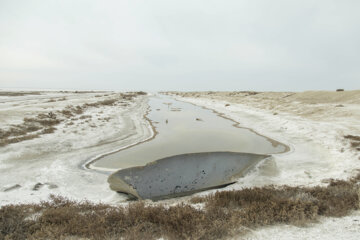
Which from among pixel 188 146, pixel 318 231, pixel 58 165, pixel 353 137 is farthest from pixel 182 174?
pixel 353 137

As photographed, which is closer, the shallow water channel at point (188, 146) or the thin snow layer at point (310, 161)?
the thin snow layer at point (310, 161)

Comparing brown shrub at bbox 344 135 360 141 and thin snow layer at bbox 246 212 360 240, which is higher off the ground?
brown shrub at bbox 344 135 360 141

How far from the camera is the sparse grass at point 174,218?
13.9 ft

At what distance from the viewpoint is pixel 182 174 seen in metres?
9.98

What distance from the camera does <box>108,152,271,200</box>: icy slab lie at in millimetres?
8320

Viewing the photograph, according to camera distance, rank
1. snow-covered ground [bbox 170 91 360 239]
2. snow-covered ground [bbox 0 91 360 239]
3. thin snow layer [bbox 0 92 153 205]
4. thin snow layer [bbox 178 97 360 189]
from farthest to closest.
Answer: thin snow layer [bbox 178 97 360 189], thin snow layer [bbox 0 92 153 205], snow-covered ground [bbox 0 91 360 239], snow-covered ground [bbox 170 91 360 239]

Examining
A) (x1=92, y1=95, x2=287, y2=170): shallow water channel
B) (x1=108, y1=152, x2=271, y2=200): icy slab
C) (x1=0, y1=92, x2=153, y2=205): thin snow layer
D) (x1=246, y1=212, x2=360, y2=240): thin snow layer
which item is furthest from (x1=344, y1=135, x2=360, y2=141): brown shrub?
(x1=0, y1=92, x2=153, y2=205): thin snow layer

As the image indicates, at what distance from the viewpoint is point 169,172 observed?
10.2 m

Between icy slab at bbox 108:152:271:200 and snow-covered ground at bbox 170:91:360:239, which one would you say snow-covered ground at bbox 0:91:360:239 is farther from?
icy slab at bbox 108:152:271:200

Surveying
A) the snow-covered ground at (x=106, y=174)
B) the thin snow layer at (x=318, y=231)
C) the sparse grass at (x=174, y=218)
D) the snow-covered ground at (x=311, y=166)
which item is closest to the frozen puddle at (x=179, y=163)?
the snow-covered ground at (x=106, y=174)

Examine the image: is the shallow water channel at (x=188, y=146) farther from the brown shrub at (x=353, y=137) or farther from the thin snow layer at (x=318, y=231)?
the thin snow layer at (x=318, y=231)

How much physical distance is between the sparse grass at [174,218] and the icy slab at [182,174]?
2.59m

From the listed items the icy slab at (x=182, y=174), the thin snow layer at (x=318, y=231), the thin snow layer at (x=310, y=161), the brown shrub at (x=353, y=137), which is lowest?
the icy slab at (x=182, y=174)

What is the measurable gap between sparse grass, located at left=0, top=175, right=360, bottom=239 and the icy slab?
259cm
